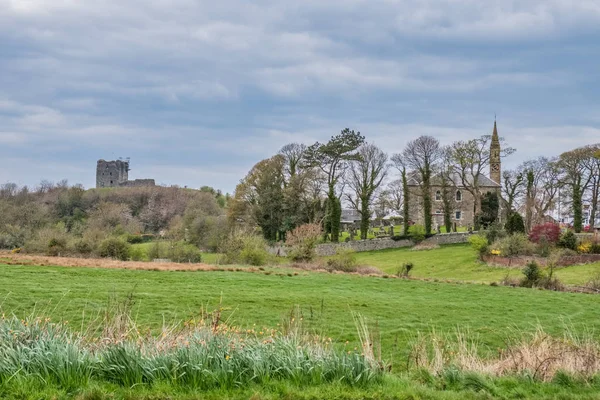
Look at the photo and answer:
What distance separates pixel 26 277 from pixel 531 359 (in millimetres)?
19952

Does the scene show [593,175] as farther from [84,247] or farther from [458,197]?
[84,247]

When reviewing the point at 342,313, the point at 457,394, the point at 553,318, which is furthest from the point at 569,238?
the point at 457,394

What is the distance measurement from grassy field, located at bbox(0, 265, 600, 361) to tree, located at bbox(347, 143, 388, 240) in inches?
1479

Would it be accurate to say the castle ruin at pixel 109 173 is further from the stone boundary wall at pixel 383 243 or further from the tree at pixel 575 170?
the tree at pixel 575 170

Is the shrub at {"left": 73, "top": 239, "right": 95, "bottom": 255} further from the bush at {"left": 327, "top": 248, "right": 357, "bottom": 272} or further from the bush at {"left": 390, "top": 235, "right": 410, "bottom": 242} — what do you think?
the bush at {"left": 390, "top": 235, "right": 410, "bottom": 242}

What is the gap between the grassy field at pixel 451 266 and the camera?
1478 inches

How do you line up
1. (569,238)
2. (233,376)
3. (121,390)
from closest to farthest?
1. (121,390)
2. (233,376)
3. (569,238)

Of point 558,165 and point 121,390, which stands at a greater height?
point 558,165

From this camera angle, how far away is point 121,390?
22.6ft

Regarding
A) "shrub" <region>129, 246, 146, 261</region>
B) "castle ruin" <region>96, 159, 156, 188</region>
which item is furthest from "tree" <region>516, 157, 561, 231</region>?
"castle ruin" <region>96, 159, 156, 188</region>

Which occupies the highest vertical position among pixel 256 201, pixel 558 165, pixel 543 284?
pixel 558 165

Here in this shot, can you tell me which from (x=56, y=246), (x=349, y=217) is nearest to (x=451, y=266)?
(x=56, y=246)

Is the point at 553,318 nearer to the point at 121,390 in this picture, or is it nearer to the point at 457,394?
the point at 457,394

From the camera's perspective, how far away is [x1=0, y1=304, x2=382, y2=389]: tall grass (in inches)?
283
